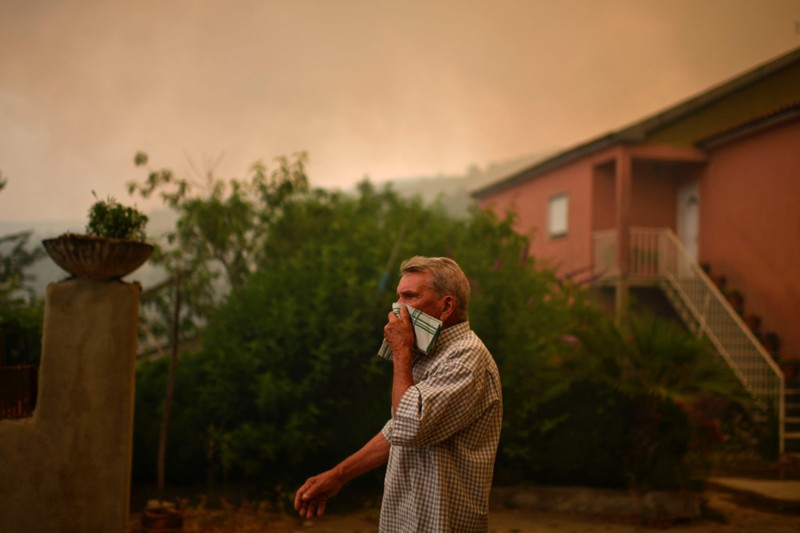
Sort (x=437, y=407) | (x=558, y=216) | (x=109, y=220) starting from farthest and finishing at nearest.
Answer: (x=558, y=216) < (x=109, y=220) < (x=437, y=407)

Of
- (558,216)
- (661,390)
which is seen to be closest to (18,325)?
(661,390)

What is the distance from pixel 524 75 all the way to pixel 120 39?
9243 millimetres

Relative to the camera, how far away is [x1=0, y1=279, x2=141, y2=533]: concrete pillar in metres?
4.21

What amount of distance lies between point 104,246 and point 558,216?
1383cm

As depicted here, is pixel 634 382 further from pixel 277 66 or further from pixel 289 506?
pixel 277 66

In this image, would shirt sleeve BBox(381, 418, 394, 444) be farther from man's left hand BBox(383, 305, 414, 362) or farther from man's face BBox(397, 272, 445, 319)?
man's face BBox(397, 272, 445, 319)

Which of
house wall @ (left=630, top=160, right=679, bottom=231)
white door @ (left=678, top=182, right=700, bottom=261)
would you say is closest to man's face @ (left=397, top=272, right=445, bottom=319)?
white door @ (left=678, top=182, right=700, bottom=261)

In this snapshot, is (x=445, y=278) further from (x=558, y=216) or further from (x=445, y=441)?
(x=558, y=216)

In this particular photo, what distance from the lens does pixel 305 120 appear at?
52.3ft

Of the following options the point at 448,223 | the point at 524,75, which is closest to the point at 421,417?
the point at 448,223

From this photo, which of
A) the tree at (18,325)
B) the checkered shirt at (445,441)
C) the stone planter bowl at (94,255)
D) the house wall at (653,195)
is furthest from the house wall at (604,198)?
the checkered shirt at (445,441)

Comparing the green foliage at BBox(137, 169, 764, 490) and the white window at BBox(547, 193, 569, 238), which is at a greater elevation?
the white window at BBox(547, 193, 569, 238)

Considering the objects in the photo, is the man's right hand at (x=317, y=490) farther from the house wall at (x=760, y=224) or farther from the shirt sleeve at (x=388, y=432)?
the house wall at (x=760, y=224)

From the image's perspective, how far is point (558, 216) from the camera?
55.3 feet
